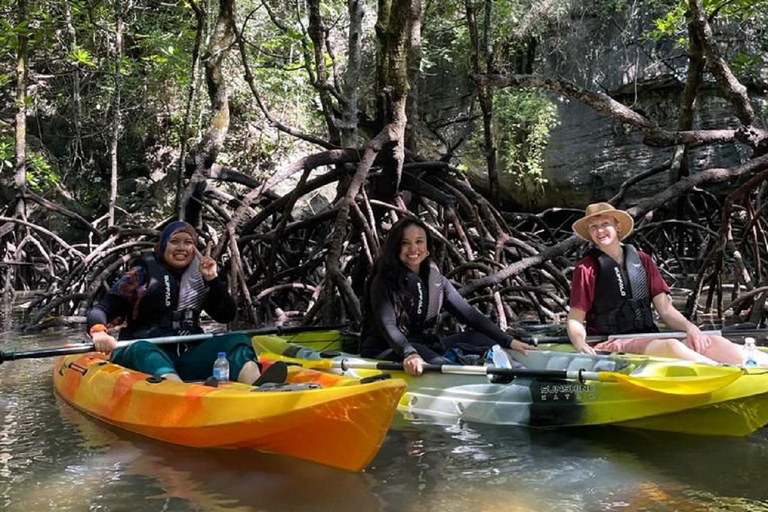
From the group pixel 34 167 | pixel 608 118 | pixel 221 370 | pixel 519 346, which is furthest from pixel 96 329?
pixel 608 118

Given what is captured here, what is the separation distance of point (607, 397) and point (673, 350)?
470 millimetres

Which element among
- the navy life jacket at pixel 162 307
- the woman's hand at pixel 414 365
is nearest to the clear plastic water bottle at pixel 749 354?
the woman's hand at pixel 414 365

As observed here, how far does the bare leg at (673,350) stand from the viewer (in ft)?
12.4

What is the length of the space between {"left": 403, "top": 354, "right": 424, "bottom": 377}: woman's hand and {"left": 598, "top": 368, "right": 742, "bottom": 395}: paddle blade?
94cm

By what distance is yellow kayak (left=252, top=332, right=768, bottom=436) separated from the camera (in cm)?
339

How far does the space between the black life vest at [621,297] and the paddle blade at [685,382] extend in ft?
2.96

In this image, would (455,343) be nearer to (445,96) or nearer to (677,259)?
(677,259)

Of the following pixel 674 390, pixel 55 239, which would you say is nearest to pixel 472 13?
pixel 55 239

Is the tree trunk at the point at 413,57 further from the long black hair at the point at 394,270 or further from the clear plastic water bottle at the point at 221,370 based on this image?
the clear plastic water bottle at the point at 221,370

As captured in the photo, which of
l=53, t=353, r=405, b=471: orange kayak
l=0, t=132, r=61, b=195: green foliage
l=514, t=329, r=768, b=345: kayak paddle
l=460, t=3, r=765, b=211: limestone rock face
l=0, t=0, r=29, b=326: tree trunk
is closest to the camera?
l=53, t=353, r=405, b=471: orange kayak

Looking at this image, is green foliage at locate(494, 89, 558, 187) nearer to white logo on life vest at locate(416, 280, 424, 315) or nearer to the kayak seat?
white logo on life vest at locate(416, 280, 424, 315)

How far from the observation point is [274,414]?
3162 millimetres

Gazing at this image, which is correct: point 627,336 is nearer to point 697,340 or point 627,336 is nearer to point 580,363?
point 697,340

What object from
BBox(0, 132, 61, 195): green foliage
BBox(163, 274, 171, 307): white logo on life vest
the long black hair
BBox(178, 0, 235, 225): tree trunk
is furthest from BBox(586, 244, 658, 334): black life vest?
BBox(0, 132, 61, 195): green foliage
